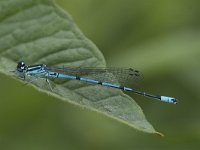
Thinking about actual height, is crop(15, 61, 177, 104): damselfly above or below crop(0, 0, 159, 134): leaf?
below

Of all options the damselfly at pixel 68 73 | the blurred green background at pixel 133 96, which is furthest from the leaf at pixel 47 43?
the blurred green background at pixel 133 96

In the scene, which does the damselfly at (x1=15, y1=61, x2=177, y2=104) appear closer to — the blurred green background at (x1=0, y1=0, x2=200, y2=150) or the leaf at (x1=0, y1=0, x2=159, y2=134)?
the leaf at (x1=0, y1=0, x2=159, y2=134)

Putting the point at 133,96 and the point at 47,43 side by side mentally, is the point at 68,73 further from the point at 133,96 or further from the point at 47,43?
the point at 133,96

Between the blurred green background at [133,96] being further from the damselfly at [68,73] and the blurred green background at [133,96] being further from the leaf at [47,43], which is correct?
the leaf at [47,43]

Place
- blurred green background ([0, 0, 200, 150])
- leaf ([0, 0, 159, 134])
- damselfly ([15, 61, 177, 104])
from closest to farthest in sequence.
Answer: leaf ([0, 0, 159, 134])
damselfly ([15, 61, 177, 104])
blurred green background ([0, 0, 200, 150])

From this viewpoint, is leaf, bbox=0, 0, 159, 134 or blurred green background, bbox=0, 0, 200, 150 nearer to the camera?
leaf, bbox=0, 0, 159, 134

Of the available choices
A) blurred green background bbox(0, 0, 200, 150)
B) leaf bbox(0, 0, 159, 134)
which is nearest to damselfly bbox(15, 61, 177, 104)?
leaf bbox(0, 0, 159, 134)

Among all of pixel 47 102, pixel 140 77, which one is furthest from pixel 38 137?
pixel 140 77
